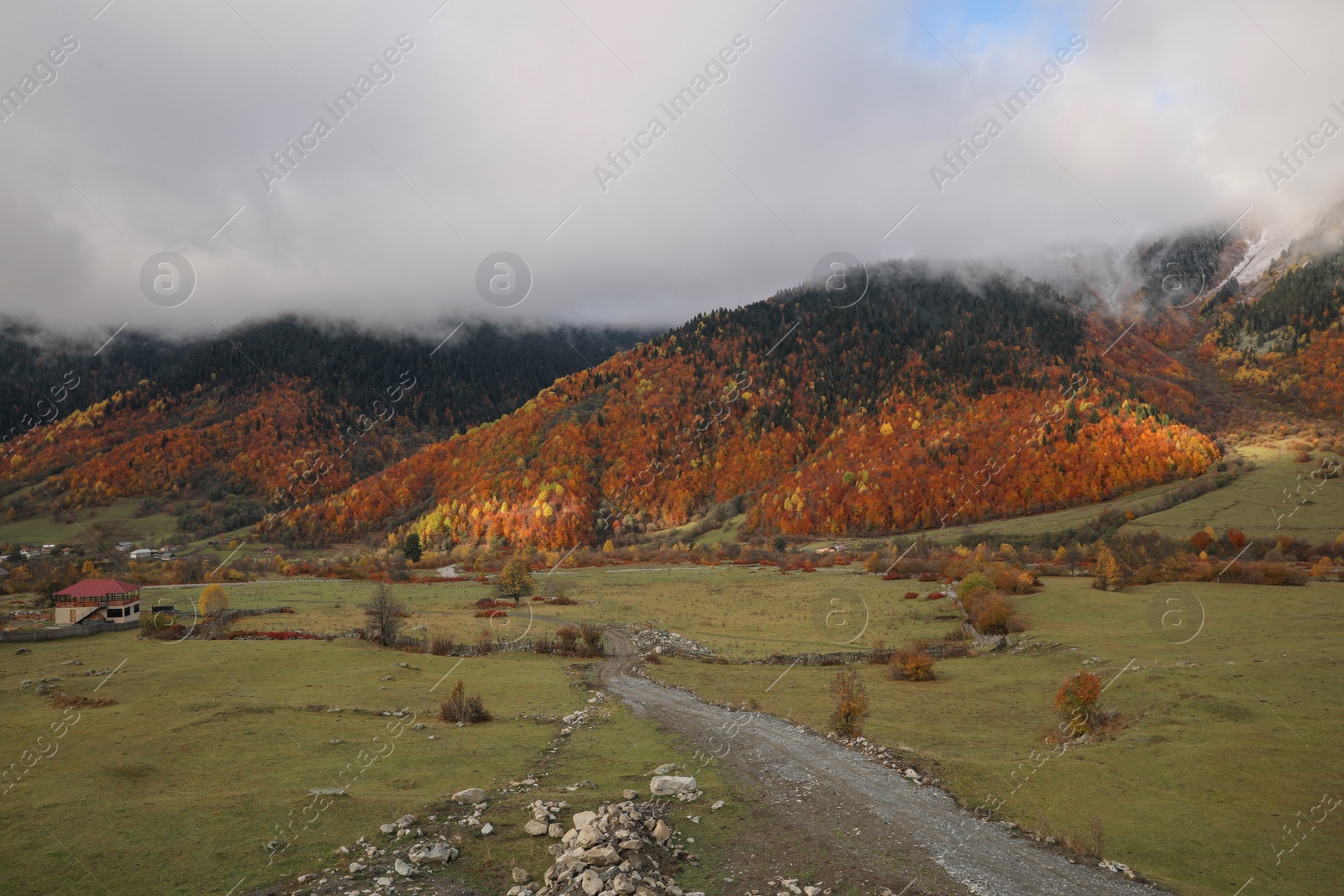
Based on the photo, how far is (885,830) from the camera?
15.7 metres

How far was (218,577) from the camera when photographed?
3332 inches

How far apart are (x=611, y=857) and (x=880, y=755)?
1291 centimetres

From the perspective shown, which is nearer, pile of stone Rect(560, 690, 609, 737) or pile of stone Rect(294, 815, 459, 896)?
pile of stone Rect(294, 815, 459, 896)

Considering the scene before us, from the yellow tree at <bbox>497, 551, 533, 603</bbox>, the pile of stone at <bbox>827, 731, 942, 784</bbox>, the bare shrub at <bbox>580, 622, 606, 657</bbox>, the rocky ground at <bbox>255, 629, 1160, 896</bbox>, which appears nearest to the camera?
the rocky ground at <bbox>255, 629, 1160, 896</bbox>

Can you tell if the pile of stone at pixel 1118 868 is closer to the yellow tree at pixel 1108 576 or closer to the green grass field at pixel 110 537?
the yellow tree at pixel 1108 576

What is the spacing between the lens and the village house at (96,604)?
47625 mm

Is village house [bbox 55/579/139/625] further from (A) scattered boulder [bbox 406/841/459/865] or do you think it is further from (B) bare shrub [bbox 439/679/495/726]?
(A) scattered boulder [bbox 406/841/459/865]

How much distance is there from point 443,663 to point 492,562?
83.0m

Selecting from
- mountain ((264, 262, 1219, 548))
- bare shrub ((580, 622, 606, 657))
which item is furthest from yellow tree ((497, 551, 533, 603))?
mountain ((264, 262, 1219, 548))

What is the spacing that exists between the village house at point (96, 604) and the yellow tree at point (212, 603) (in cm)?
438

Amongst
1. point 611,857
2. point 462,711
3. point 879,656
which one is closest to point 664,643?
point 879,656

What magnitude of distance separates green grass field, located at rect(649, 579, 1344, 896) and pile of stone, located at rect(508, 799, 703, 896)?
31.2ft

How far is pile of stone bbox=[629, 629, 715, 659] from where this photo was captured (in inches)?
1810

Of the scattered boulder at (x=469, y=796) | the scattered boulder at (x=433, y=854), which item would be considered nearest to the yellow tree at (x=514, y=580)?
the scattered boulder at (x=469, y=796)
